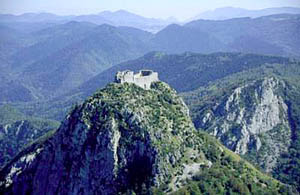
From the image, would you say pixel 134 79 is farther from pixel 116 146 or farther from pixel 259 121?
pixel 259 121

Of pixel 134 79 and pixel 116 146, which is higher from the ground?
pixel 134 79

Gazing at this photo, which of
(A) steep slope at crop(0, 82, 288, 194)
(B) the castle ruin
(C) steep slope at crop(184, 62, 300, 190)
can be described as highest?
(B) the castle ruin

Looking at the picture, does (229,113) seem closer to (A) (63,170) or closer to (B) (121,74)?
(B) (121,74)

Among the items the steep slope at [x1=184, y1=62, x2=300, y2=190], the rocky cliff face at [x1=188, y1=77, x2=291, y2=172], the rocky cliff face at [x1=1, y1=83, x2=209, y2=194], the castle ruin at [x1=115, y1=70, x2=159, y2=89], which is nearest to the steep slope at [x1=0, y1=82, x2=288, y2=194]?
the rocky cliff face at [x1=1, y1=83, x2=209, y2=194]

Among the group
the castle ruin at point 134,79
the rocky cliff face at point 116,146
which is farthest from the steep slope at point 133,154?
the castle ruin at point 134,79

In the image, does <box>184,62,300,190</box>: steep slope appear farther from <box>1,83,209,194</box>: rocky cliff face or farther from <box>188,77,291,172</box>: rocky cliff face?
<box>1,83,209,194</box>: rocky cliff face

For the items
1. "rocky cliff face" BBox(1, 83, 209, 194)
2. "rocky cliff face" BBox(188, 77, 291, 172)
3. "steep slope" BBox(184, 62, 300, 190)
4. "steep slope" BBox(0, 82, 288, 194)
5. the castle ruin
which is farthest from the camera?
"rocky cliff face" BBox(188, 77, 291, 172)

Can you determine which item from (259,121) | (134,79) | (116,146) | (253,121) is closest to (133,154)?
(116,146)
